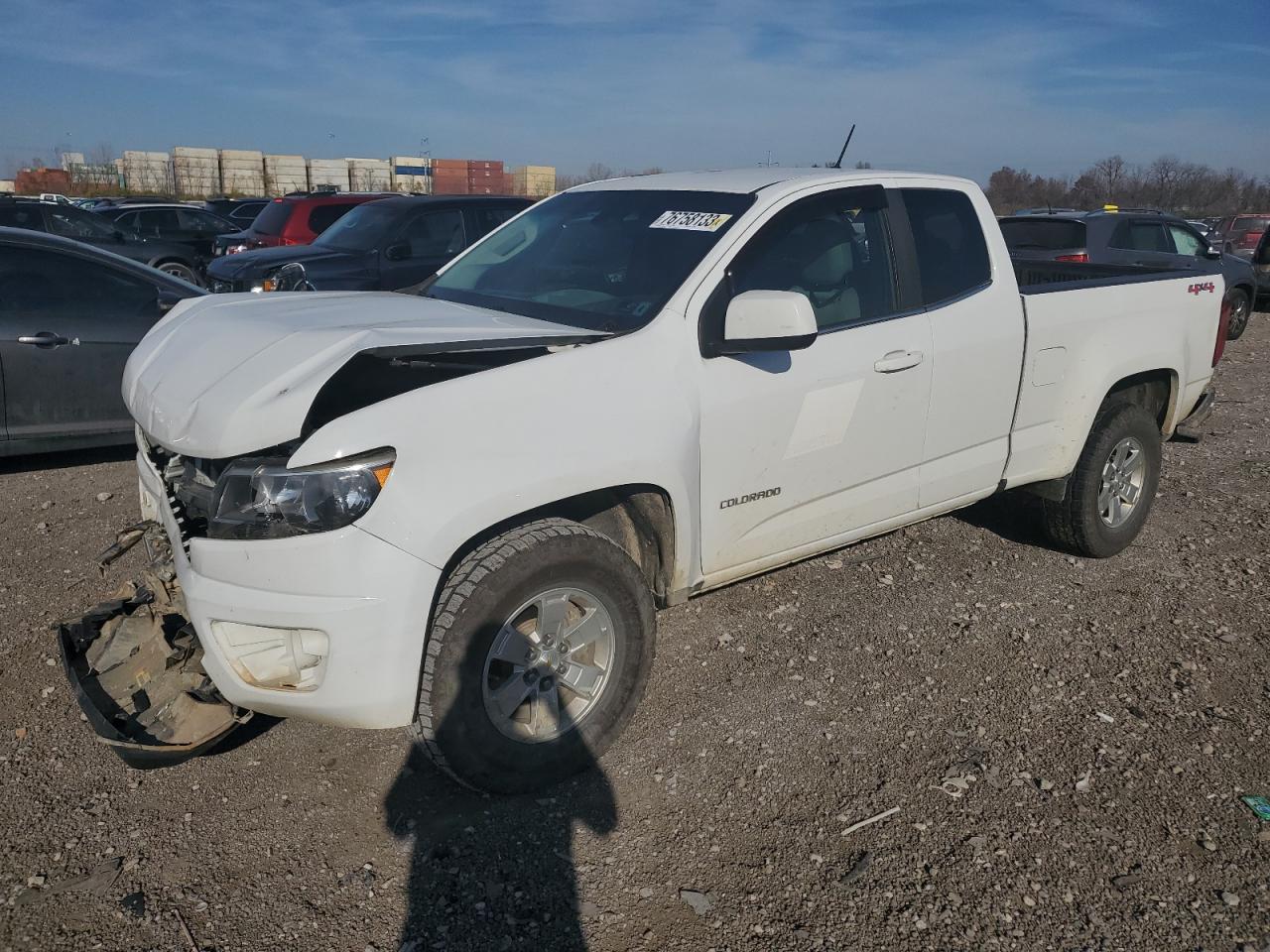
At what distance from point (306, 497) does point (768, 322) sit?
4.99 ft

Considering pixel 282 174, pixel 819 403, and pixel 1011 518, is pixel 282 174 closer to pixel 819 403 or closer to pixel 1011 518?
pixel 1011 518

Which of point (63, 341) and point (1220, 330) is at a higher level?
point (1220, 330)

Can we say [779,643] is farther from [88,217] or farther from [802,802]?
[88,217]

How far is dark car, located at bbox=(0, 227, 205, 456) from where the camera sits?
564cm

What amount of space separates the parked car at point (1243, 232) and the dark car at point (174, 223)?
17.7 m

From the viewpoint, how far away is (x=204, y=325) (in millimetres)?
3445

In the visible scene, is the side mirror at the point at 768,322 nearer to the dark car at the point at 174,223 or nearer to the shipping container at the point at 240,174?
the dark car at the point at 174,223

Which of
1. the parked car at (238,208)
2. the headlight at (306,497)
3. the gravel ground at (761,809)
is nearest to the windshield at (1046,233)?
the gravel ground at (761,809)

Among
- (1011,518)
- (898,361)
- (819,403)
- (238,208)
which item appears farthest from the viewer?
(238,208)

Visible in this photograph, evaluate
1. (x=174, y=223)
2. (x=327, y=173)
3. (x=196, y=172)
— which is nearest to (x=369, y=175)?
(x=327, y=173)

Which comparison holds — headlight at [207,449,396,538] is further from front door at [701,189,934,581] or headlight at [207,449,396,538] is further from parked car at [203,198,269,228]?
parked car at [203,198,269,228]

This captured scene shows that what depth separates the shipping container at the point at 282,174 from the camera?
58.4m

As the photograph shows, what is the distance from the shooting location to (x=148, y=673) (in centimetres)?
313

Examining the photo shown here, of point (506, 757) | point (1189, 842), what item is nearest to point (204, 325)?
point (506, 757)
